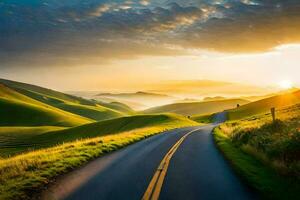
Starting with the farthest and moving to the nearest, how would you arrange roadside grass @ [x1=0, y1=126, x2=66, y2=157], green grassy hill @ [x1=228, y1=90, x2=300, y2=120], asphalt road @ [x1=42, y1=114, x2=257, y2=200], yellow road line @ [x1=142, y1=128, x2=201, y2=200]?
green grassy hill @ [x1=228, y1=90, x2=300, y2=120], roadside grass @ [x1=0, y1=126, x2=66, y2=157], asphalt road @ [x1=42, y1=114, x2=257, y2=200], yellow road line @ [x1=142, y1=128, x2=201, y2=200]

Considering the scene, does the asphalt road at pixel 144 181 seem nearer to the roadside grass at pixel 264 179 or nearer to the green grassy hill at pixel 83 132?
the roadside grass at pixel 264 179

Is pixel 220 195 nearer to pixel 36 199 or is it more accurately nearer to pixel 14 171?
pixel 36 199

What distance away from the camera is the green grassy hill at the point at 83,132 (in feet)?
246

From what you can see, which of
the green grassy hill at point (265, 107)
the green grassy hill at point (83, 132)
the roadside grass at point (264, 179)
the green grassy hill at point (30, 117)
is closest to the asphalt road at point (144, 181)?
the roadside grass at point (264, 179)

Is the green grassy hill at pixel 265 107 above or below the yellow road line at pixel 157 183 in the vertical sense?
above

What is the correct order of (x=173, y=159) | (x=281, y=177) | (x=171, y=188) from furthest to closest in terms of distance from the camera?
1. (x=173, y=159)
2. (x=281, y=177)
3. (x=171, y=188)

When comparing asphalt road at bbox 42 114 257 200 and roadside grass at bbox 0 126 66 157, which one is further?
roadside grass at bbox 0 126 66 157

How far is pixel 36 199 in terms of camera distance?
326 inches

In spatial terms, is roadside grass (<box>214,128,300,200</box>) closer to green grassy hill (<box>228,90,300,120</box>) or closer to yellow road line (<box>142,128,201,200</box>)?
yellow road line (<box>142,128,201,200</box>)

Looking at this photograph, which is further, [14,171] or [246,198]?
[14,171]

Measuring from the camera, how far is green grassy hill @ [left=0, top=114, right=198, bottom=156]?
75.1m

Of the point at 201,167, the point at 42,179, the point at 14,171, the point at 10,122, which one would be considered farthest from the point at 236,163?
the point at 10,122

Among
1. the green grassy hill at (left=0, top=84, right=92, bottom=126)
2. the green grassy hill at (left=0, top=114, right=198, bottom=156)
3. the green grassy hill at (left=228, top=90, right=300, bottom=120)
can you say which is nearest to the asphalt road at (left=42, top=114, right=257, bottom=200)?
the green grassy hill at (left=0, top=114, right=198, bottom=156)

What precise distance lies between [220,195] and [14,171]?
748cm
